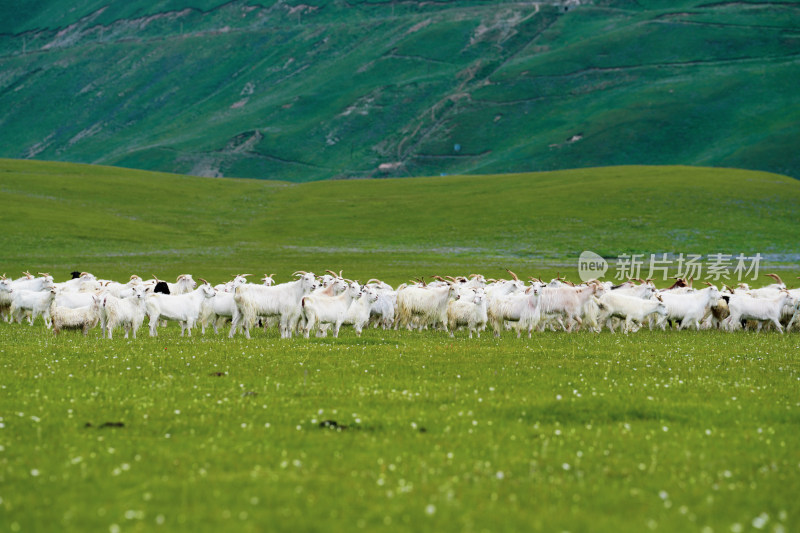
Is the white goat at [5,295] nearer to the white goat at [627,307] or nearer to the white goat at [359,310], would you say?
the white goat at [359,310]

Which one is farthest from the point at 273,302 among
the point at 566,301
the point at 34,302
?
the point at 566,301

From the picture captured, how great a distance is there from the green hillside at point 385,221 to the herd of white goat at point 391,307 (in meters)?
22.0

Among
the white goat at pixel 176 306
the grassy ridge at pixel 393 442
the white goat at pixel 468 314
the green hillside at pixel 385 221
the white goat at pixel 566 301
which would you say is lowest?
the grassy ridge at pixel 393 442

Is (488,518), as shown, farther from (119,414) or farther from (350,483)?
(119,414)

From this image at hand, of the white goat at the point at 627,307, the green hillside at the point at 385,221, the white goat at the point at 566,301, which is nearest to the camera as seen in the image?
the white goat at the point at 627,307

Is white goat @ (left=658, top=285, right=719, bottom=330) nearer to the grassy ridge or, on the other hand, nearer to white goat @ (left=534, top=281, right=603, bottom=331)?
white goat @ (left=534, top=281, right=603, bottom=331)

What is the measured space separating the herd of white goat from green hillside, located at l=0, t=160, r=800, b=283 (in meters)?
22.0

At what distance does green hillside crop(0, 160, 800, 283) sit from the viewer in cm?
6212

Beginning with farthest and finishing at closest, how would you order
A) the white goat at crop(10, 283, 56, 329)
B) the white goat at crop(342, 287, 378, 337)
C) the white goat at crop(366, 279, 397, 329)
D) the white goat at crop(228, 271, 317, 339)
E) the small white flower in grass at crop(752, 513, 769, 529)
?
the white goat at crop(366, 279, 397, 329)
the white goat at crop(10, 283, 56, 329)
the white goat at crop(342, 287, 378, 337)
the white goat at crop(228, 271, 317, 339)
the small white flower in grass at crop(752, 513, 769, 529)

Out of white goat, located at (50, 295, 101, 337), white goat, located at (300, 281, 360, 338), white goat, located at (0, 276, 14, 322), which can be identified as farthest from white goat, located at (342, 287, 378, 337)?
white goat, located at (0, 276, 14, 322)

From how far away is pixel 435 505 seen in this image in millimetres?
8008

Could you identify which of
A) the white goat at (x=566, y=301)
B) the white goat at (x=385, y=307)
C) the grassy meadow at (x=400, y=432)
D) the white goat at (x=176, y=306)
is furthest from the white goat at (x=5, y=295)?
the white goat at (x=566, y=301)

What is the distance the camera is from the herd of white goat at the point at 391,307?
942 inches

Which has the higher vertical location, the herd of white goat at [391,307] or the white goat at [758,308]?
the white goat at [758,308]
